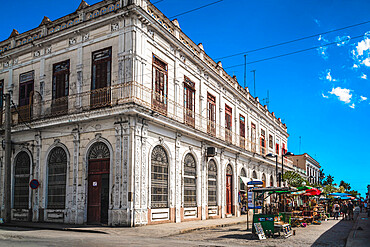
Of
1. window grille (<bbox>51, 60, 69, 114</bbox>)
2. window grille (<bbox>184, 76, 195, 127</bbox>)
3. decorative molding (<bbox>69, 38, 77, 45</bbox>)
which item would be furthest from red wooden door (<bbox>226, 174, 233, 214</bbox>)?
decorative molding (<bbox>69, 38, 77, 45</bbox>)

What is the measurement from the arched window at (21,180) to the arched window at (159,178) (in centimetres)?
730

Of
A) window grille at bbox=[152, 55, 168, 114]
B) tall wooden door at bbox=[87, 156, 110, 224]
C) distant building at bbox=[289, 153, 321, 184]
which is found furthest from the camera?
distant building at bbox=[289, 153, 321, 184]

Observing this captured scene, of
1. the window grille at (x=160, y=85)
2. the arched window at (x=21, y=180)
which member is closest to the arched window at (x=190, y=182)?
the window grille at (x=160, y=85)

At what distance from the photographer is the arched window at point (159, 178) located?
17.7 meters

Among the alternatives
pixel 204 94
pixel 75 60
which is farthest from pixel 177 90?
pixel 75 60

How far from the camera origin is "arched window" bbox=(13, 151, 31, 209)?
2000 cm

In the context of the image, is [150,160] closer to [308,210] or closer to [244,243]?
[244,243]

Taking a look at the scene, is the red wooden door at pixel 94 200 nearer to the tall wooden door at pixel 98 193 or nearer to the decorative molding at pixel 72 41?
the tall wooden door at pixel 98 193

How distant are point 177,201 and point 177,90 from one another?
600cm

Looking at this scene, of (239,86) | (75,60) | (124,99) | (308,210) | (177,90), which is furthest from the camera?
(239,86)

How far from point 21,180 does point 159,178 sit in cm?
805

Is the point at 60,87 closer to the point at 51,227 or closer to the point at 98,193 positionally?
the point at 98,193

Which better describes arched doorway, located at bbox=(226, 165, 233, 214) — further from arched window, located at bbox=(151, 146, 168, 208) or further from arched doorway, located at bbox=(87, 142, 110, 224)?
arched doorway, located at bbox=(87, 142, 110, 224)

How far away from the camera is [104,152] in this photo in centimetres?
1711
